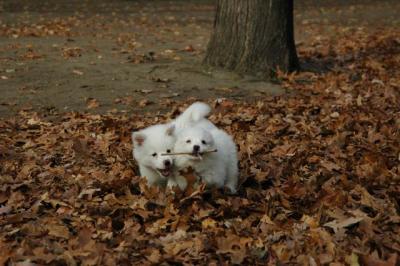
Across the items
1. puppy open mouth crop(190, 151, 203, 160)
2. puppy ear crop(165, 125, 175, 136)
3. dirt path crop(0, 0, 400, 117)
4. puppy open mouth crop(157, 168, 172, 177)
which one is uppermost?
puppy ear crop(165, 125, 175, 136)

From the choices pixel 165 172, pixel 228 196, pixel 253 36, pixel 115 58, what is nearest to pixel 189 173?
pixel 165 172

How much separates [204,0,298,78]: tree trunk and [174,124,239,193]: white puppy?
5140mm

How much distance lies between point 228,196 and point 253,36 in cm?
547

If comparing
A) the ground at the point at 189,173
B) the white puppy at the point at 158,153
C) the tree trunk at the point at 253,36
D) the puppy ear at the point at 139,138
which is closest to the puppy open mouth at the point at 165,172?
the white puppy at the point at 158,153

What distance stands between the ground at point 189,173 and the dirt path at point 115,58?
0.05 metres

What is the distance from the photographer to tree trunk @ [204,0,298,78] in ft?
34.3

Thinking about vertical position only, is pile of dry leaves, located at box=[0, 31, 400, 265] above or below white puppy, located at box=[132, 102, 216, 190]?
below

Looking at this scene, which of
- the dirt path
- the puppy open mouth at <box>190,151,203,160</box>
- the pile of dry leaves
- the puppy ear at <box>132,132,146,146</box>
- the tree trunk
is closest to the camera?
the pile of dry leaves

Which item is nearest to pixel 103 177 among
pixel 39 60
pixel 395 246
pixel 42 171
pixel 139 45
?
pixel 42 171

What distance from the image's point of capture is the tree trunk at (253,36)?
10.5m

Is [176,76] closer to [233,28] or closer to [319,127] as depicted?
[233,28]

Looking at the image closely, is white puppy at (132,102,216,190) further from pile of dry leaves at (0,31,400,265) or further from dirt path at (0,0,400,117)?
dirt path at (0,0,400,117)

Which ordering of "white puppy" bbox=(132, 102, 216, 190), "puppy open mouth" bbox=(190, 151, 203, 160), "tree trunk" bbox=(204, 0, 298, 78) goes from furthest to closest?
1. "tree trunk" bbox=(204, 0, 298, 78)
2. "white puppy" bbox=(132, 102, 216, 190)
3. "puppy open mouth" bbox=(190, 151, 203, 160)

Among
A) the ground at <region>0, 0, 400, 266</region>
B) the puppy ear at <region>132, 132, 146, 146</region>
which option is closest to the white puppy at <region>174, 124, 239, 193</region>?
the ground at <region>0, 0, 400, 266</region>
